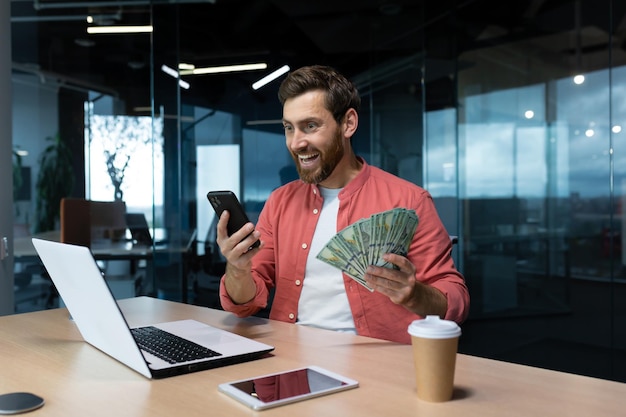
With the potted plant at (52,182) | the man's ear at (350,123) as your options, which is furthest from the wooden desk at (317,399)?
the potted plant at (52,182)

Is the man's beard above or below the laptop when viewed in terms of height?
above

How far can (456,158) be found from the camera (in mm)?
4770

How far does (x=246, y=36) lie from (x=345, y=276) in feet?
12.3

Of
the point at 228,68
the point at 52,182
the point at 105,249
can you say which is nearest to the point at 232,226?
the point at 105,249

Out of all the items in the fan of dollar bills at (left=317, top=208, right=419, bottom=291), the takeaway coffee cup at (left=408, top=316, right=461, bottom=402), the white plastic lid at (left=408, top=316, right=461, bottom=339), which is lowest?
the takeaway coffee cup at (left=408, top=316, right=461, bottom=402)

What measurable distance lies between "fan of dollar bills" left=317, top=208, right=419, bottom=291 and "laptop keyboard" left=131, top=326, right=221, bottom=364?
344 mm

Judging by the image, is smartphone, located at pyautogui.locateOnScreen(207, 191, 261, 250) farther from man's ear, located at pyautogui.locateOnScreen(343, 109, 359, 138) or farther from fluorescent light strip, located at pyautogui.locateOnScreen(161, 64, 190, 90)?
fluorescent light strip, located at pyautogui.locateOnScreen(161, 64, 190, 90)

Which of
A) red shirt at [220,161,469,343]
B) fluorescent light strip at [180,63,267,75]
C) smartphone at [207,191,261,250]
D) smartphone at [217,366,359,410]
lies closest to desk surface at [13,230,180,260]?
fluorescent light strip at [180,63,267,75]

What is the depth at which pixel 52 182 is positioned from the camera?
4.80 metres

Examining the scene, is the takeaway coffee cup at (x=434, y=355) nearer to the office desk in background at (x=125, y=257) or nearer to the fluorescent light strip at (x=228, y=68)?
→ the office desk in background at (x=125, y=257)

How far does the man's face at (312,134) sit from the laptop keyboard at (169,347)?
0.72 metres

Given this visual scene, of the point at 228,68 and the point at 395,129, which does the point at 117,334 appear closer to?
the point at 395,129

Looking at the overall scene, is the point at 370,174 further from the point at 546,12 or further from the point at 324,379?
the point at 546,12

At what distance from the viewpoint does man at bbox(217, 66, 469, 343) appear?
71.8 inches
